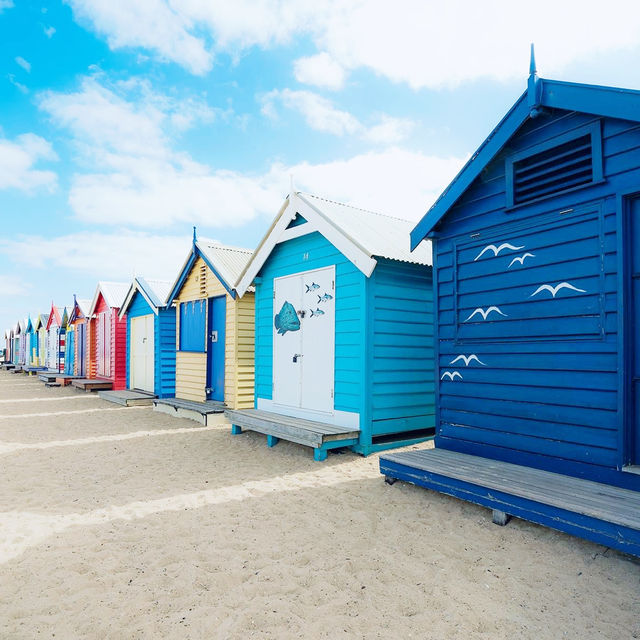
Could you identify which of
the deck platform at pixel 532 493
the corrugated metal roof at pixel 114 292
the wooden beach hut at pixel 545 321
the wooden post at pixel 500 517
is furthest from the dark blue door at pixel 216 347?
the wooden post at pixel 500 517

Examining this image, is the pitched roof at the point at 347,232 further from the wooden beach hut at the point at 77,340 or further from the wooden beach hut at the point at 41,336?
the wooden beach hut at the point at 41,336

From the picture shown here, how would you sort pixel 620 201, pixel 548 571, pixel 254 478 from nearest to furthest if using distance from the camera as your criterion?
pixel 548 571
pixel 620 201
pixel 254 478

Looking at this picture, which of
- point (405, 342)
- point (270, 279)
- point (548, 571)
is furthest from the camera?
point (270, 279)

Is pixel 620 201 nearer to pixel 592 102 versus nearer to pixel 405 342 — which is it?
pixel 592 102

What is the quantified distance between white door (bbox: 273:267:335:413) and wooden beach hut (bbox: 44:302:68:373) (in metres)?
20.8

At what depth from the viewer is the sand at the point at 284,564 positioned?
289 cm

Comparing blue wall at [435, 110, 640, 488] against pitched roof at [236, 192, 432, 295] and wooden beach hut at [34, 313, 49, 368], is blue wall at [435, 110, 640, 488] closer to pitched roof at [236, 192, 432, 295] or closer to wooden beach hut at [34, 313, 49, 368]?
pitched roof at [236, 192, 432, 295]

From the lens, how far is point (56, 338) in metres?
27.3

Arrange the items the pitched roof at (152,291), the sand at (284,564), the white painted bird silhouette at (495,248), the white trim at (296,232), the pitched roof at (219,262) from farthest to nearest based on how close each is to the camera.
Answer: the pitched roof at (152,291), the pitched roof at (219,262), the white trim at (296,232), the white painted bird silhouette at (495,248), the sand at (284,564)

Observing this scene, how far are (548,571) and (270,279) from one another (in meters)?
6.63

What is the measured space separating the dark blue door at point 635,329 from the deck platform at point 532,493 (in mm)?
456

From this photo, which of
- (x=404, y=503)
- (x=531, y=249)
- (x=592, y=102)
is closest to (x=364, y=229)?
(x=531, y=249)

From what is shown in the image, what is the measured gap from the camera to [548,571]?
11.3 ft

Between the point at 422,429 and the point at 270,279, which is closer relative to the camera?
the point at 422,429
